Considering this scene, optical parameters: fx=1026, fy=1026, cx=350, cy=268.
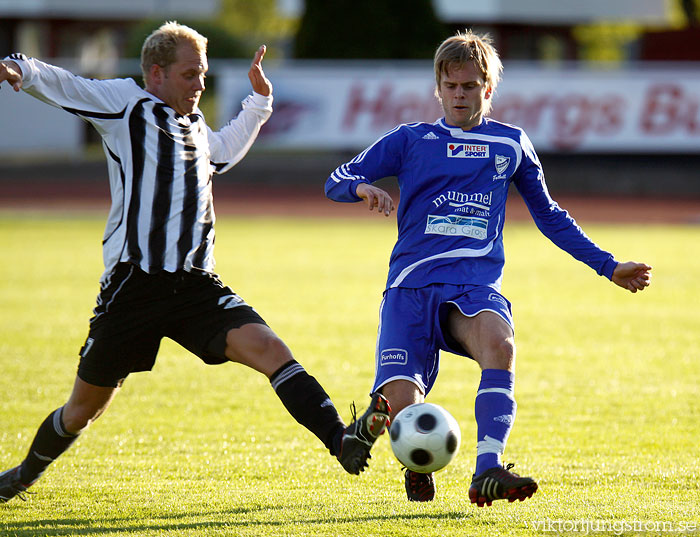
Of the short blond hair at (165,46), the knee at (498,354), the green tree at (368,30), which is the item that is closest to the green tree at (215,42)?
the green tree at (368,30)

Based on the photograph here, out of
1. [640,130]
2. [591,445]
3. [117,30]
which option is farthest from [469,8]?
[591,445]

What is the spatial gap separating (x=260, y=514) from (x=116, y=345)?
98cm

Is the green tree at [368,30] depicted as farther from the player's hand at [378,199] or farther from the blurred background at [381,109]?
the player's hand at [378,199]

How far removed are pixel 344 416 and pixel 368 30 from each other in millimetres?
24471

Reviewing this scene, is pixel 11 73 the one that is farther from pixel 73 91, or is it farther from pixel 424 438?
pixel 424 438

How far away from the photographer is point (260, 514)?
443cm

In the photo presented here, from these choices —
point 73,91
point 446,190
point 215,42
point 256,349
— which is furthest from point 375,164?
point 215,42

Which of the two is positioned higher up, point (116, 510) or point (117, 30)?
point (117, 30)

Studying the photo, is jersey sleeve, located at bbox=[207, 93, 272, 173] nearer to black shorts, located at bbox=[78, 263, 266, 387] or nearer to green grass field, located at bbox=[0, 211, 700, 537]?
black shorts, located at bbox=[78, 263, 266, 387]

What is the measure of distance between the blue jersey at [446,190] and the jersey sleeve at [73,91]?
1030mm

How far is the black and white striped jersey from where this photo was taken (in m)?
4.55

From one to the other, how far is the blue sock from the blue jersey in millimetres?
481

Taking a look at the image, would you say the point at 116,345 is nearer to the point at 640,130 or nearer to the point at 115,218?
the point at 115,218

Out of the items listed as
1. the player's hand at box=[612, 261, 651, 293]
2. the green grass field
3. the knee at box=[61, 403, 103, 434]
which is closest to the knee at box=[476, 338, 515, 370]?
the green grass field
